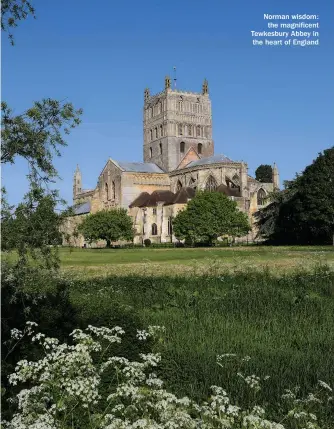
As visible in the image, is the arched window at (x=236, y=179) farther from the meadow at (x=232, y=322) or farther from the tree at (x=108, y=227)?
the meadow at (x=232, y=322)

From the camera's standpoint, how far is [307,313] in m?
10.7

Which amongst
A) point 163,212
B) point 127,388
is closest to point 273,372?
point 127,388

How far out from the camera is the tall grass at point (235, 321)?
6867mm

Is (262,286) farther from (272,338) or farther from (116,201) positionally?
(116,201)

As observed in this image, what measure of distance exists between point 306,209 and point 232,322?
46.4m

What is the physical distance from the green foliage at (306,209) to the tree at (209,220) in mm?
4207

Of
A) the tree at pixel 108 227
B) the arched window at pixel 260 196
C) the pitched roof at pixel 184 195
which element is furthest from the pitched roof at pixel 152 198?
the arched window at pixel 260 196

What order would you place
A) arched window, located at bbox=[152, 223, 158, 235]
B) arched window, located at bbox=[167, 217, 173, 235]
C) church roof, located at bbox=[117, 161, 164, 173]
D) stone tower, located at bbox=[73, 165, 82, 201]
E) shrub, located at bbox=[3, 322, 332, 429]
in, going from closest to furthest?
shrub, located at bbox=[3, 322, 332, 429] < arched window, located at bbox=[167, 217, 173, 235] < arched window, located at bbox=[152, 223, 158, 235] < church roof, located at bbox=[117, 161, 164, 173] < stone tower, located at bbox=[73, 165, 82, 201]

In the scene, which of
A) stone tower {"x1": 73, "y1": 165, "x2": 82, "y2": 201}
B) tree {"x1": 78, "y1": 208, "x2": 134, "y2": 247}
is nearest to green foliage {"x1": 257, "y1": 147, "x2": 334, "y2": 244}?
tree {"x1": 78, "y1": 208, "x2": 134, "y2": 247}

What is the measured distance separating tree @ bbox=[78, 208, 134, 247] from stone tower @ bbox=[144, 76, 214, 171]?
22.6m

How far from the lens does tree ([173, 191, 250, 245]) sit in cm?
6575

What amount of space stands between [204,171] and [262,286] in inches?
2849

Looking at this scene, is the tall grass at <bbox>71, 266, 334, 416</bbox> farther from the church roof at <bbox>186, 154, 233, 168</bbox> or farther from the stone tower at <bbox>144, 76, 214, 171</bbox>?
the stone tower at <bbox>144, 76, 214, 171</bbox>

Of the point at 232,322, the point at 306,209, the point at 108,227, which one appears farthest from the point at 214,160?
the point at 232,322
